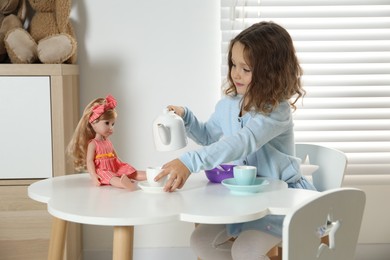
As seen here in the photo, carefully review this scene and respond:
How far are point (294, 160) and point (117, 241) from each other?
0.69 m

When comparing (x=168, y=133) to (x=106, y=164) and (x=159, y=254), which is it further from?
(x=159, y=254)

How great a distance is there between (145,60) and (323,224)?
138 centimetres

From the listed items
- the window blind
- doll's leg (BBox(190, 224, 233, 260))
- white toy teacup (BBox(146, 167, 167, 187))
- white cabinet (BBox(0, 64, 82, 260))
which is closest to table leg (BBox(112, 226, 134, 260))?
white toy teacup (BBox(146, 167, 167, 187))

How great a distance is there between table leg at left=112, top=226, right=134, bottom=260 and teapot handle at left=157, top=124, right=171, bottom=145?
0.30 metres

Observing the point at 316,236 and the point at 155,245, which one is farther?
the point at 155,245

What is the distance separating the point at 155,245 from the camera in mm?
2451

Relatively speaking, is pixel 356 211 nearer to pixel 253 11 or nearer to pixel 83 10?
pixel 253 11

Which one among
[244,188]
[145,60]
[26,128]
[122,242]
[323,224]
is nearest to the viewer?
[323,224]

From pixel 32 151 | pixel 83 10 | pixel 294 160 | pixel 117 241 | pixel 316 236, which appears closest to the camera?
pixel 316 236

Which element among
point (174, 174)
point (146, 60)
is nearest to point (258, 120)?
point (174, 174)

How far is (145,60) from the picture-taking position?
236 centimetres

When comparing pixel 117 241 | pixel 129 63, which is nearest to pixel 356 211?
pixel 117 241

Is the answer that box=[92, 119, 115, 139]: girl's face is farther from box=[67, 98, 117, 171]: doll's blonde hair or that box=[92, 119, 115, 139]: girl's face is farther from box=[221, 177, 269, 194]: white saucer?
box=[221, 177, 269, 194]: white saucer

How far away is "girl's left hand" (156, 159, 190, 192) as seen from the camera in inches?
57.0
